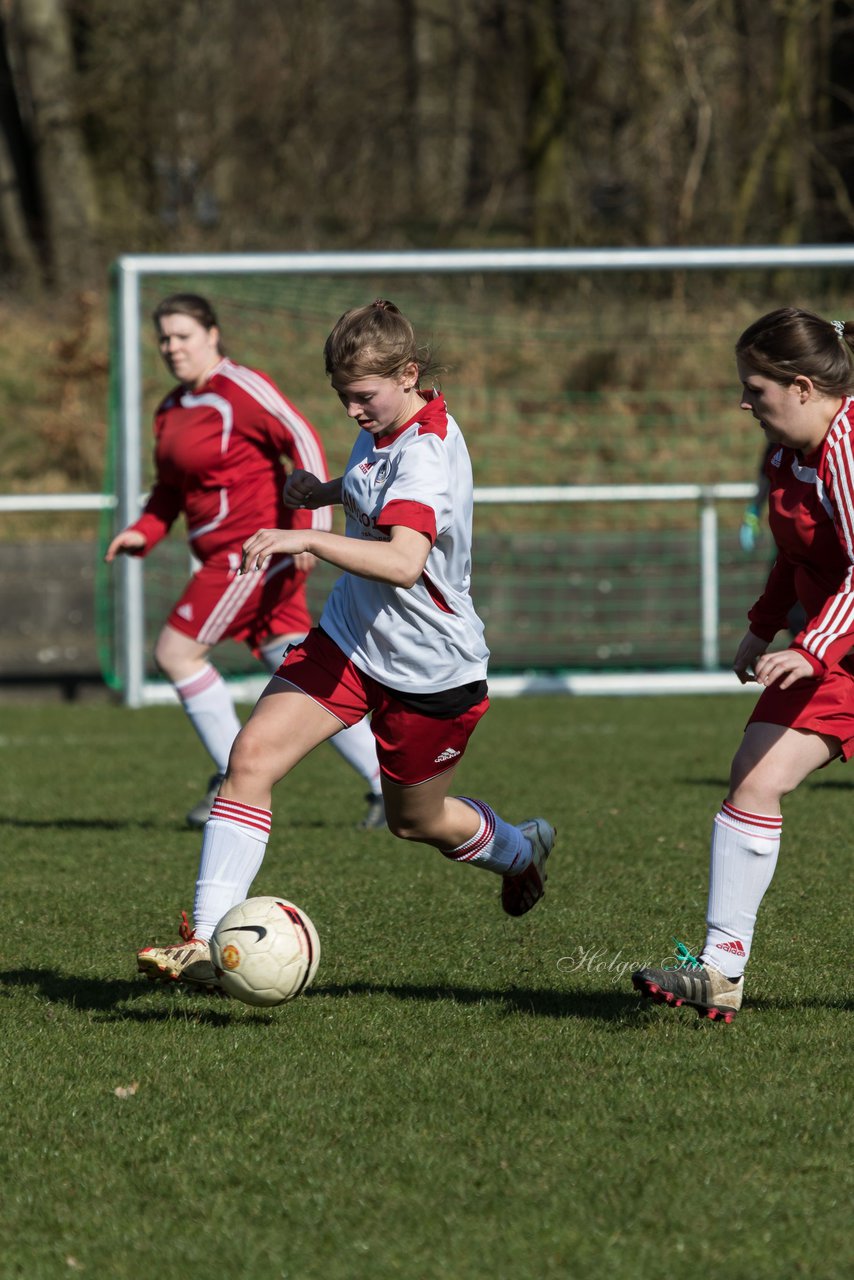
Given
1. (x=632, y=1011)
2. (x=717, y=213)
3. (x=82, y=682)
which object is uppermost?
(x=717, y=213)

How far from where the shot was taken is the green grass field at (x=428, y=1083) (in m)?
2.87

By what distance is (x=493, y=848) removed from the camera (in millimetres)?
4809

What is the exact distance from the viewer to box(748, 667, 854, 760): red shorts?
13.1 ft

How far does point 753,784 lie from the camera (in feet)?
Answer: 13.2

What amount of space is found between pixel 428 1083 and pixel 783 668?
1164mm

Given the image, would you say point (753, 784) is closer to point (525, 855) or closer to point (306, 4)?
point (525, 855)

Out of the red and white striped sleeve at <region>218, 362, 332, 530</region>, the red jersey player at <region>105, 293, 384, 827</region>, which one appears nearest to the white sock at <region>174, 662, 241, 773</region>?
the red jersey player at <region>105, 293, 384, 827</region>

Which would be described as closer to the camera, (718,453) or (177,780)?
(177,780)

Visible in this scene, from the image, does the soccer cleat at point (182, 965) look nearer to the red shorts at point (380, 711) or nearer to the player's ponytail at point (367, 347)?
the red shorts at point (380, 711)

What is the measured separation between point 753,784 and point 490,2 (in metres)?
19.0

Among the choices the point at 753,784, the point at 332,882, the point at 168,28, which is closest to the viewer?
the point at 753,784

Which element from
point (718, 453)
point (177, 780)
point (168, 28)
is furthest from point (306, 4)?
point (177, 780)

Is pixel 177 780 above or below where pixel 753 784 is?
below

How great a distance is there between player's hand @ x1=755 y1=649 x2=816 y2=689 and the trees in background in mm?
14315
